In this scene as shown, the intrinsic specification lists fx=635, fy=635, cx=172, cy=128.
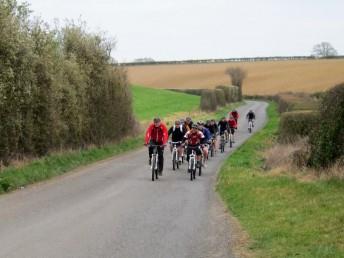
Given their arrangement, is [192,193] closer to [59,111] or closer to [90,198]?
[90,198]

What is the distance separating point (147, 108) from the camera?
232 feet

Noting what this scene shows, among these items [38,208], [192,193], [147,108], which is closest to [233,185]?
[192,193]

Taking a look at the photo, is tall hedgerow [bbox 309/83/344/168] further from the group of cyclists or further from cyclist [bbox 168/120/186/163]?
cyclist [bbox 168/120/186/163]

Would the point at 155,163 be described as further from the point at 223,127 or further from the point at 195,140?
the point at 223,127

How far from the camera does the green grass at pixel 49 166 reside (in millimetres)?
18750

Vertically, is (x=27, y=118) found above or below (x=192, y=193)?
above

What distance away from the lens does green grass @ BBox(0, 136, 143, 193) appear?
18750mm

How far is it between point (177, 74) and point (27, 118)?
4002 inches

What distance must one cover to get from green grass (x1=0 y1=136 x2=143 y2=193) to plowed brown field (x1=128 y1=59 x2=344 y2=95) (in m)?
64.1

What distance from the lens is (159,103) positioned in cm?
7856

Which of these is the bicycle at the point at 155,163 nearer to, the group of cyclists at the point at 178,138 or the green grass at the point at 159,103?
the group of cyclists at the point at 178,138

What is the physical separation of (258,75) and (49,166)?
97006 millimetres

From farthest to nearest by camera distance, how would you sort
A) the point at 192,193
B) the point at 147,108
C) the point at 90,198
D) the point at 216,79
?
the point at 216,79 → the point at 147,108 → the point at 192,193 → the point at 90,198

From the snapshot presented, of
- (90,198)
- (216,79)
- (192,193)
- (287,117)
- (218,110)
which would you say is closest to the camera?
(90,198)
